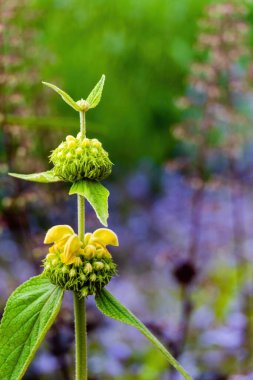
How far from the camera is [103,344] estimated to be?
1.73 m

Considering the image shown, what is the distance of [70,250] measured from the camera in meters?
0.54

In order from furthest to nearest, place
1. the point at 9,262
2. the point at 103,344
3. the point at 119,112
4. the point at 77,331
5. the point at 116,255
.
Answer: the point at 119,112 → the point at 116,255 → the point at 9,262 → the point at 103,344 → the point at 77,331

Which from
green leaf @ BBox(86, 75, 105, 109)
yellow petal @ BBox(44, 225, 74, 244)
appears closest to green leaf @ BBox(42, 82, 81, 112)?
green leaf @ BBox(86, 75, 105, 109)

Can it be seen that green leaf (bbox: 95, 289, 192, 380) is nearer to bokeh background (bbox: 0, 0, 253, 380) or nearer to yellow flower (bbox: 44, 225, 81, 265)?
yellow flower (bbox: 44, 225, 81, 265)

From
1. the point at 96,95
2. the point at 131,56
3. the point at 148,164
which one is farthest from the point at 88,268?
the point at 148,164

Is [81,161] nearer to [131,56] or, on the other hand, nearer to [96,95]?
[96,95]

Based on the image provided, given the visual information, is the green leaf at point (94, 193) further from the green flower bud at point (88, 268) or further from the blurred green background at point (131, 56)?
the blurred green background at point (131, 56)

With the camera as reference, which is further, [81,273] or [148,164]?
[148,164]

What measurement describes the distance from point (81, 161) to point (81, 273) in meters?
0.10

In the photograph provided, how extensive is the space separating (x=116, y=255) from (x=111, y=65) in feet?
2.55

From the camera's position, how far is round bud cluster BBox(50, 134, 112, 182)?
52 cm

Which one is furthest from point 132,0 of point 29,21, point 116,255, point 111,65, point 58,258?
point 58,258

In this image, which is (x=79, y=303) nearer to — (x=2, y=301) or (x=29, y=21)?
(x=29, y=21)

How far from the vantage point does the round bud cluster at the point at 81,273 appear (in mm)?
540
